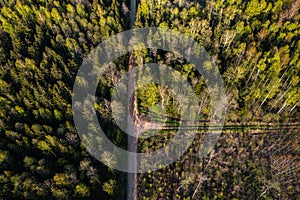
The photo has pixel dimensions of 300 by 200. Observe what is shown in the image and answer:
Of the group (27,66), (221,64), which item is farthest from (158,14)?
(27,66)

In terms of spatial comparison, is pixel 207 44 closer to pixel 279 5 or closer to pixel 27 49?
pixel 279 5

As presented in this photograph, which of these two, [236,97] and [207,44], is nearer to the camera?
[236,97]

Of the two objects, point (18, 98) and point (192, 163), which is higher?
point (18, 98)

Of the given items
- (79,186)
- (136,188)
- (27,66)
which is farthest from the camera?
(27,66)

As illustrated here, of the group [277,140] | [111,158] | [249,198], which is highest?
[277,140]

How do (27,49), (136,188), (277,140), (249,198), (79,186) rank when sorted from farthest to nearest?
(27,49) < (277,140) < (136,188) < (249,198) < (79,186)

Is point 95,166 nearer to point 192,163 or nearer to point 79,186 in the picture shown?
point 79,186

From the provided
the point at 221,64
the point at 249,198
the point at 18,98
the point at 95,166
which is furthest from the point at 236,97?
the point at 18,98
